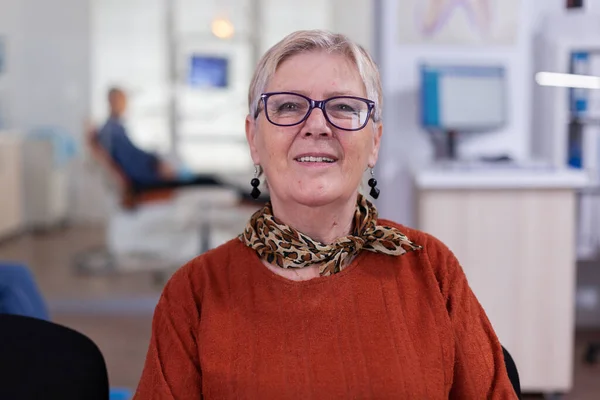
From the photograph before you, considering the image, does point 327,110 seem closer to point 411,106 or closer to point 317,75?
point 317,75

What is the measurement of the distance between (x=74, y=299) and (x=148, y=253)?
0.62m

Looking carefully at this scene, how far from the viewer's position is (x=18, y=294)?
192cm

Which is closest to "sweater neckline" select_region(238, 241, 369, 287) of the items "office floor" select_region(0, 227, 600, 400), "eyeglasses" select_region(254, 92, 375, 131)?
"eyeglasses" select_region(254, 92, 375, 131)

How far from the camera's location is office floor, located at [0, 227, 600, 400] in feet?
13.2

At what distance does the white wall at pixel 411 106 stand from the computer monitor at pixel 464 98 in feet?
0.52

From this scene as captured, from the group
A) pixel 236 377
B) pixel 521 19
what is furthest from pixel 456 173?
pixel 236 377

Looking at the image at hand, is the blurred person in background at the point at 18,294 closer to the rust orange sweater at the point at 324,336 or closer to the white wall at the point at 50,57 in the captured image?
the rust orange sweater at the point at 324,336

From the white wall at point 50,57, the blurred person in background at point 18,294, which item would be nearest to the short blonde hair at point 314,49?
the blurred person in background at point 18,294

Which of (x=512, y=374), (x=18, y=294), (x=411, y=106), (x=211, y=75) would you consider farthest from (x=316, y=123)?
(x=211, y=75)

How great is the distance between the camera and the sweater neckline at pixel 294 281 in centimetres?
141

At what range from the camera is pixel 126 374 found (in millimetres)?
3537

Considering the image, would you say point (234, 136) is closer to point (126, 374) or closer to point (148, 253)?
point (148, 253)

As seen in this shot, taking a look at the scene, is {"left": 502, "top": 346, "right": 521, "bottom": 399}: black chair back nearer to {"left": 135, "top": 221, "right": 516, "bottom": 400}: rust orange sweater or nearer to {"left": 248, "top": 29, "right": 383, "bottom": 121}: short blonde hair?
{"left": 135, "top": 221, "right": 516, "bottom": 400}: rust orange sweater

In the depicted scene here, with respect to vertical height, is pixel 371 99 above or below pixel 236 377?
above
